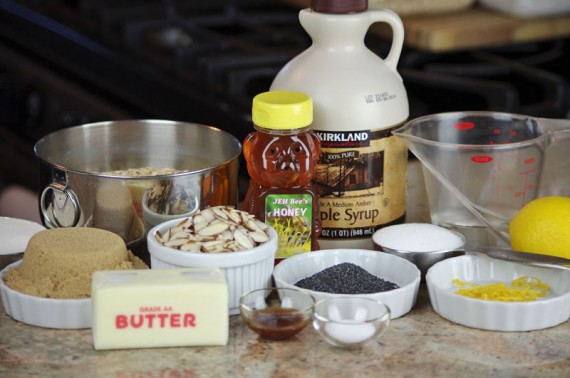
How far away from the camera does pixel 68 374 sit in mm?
1057

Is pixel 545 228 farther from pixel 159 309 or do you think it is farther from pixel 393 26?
pixel 159 309

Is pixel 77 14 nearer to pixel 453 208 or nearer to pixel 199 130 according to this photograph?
pixel 199 130

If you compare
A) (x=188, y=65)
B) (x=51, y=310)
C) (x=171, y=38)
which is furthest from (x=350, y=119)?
(x=171, y=38)

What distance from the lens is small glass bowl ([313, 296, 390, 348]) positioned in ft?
3.56

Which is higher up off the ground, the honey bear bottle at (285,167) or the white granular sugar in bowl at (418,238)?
the honey bear bottle at (285,167)

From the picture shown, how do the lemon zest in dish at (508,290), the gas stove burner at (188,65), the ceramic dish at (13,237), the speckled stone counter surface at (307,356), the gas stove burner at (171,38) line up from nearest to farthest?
the speckled stone counter surface at (307,356), the lemon zest in dish at (508,290), the ceramic dish at (13,237), the gas stove burner at (188,65), the gas stove burner at (171,38)

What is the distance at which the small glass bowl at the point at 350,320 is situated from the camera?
1.08 m

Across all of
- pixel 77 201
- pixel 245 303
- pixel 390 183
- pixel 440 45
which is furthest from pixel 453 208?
pixel 440 45

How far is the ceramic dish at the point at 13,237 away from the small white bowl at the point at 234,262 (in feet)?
0.63

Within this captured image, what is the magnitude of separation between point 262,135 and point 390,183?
0.19 metres

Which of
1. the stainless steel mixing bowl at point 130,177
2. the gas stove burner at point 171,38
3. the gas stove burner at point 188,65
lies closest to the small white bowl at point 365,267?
the stainless steel mixing bowl at point 130,177

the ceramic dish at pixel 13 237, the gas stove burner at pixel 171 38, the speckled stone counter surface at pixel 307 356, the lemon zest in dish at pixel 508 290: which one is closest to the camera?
the speckled stone counter surface at pixel 307 356

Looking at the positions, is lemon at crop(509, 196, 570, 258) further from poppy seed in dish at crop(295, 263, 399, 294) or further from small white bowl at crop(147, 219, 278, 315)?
small white bowl at crop(147, 219, 278, 315)

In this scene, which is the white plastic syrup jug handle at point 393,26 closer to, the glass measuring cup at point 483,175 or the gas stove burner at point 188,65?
the glass measuring cup at point 483,175
